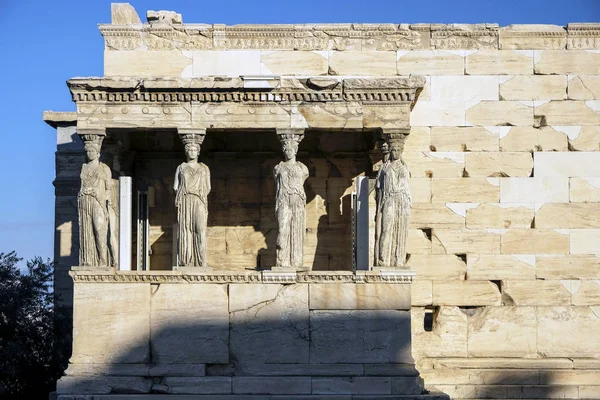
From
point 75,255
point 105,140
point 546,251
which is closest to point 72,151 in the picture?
point 75,255

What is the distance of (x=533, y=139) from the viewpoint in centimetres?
1616

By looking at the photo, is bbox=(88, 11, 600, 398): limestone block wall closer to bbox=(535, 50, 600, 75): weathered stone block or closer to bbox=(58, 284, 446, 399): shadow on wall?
bbox=(535, 50, 600, 75): weathered stone block

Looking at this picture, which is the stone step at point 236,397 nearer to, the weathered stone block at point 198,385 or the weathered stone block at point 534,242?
the weathered stone block at point 198,385

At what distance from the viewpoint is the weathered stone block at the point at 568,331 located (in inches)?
624

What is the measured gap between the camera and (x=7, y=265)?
731 inches

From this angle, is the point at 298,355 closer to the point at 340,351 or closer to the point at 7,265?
the point at 340,351

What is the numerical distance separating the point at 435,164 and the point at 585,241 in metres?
2.35

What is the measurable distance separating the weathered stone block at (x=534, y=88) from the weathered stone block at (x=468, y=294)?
8.79 ft

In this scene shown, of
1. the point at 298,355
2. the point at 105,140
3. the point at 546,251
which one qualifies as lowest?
the point at 298,355

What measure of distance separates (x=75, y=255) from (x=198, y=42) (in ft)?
14.2

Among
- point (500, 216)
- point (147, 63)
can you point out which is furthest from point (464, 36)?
point (147, 63)

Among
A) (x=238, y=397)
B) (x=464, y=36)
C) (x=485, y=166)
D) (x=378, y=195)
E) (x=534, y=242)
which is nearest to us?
(x=238, y=397)

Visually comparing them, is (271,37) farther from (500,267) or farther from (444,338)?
(444,338)

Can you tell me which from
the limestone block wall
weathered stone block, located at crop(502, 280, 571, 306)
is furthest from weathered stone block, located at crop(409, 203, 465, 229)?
weathered stone block, located at crop(502, 280, 571, 306)
